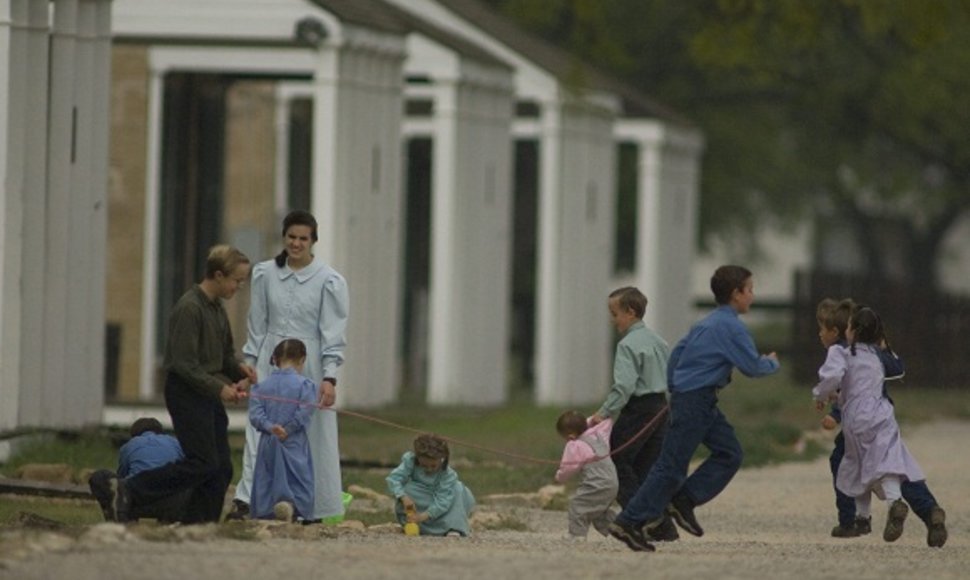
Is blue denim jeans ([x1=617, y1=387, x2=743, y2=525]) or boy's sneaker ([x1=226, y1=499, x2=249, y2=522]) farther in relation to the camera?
boy's sneaker ([x1=226, y1=499, x2=249, y2=522])

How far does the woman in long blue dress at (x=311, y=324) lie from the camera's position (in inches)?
695

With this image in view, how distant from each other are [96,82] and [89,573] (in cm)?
1096

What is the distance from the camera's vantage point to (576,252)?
40250mm

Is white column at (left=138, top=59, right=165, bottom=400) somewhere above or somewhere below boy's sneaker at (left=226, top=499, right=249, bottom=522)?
above

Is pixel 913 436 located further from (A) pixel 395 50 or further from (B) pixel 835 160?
(B) pixel 835 160

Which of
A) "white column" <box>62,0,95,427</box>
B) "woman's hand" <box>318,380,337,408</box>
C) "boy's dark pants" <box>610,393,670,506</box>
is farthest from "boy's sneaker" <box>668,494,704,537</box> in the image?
"white column" <box>62,0,95,427</box>

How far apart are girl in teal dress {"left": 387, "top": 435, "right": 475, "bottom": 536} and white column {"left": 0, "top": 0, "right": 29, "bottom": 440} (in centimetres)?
489

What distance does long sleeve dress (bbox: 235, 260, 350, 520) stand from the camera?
17.7m

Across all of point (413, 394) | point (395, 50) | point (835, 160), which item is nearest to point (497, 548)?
point (395, 50)

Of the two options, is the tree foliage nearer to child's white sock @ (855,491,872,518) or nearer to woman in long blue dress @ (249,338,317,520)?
child's white sock @ (855,491,872,518)

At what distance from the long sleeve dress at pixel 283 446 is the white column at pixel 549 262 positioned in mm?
21905

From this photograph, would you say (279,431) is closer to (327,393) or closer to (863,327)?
(327,393)

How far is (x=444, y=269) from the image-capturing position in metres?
35.7

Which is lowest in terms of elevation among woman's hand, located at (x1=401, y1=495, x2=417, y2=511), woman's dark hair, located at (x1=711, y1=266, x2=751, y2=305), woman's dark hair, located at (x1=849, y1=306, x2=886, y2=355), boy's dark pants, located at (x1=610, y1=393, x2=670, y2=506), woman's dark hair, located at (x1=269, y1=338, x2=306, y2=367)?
woman's hand, located at (x1=401, y1=495, x2=417, y2=511)
